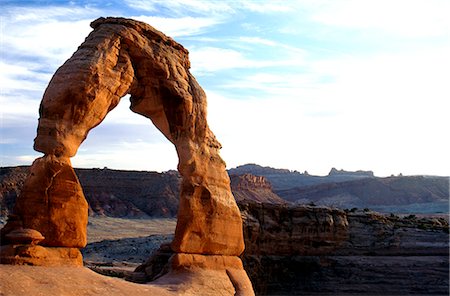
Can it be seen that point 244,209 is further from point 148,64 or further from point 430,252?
point 148,64

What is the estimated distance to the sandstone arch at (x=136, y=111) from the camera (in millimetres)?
10250

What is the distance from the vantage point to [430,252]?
26078 mm

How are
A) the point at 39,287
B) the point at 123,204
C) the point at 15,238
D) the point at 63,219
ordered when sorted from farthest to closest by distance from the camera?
the point at 123,204 → the point at 63,219 → the point at 15,238 → the point at 39,287

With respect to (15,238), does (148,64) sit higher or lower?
higher

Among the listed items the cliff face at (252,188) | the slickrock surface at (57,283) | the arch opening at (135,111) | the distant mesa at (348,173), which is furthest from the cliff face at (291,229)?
the distant mesa at (348,173)

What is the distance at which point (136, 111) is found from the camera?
12891 mm

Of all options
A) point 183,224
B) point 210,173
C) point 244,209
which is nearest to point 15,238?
point 183,224

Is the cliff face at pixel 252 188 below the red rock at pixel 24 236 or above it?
above

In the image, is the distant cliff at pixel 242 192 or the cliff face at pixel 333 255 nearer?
the cliff face at pixel 333 255

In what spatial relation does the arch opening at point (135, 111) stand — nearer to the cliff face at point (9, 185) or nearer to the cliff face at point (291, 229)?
the cliff face at point (291, 229)

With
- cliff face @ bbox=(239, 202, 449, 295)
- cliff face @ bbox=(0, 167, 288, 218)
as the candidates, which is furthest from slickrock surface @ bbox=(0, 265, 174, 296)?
cliff face @ bbox=(0, 167, 288, 218)

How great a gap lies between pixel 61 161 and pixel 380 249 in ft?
58.9

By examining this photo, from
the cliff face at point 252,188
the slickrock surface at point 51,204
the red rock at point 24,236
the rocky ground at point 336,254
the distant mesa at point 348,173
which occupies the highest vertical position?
the distant mesa at point 348,173

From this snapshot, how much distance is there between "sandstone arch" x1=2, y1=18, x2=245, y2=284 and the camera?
10250 millimetres
